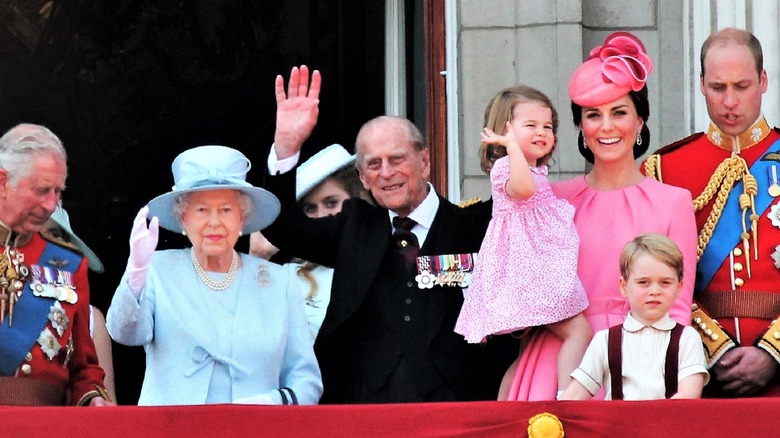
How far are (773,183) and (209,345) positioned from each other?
67.9 inches

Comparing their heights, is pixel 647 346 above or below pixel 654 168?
below

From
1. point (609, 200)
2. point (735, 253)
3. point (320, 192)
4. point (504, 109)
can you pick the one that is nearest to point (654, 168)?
point (609, 200)

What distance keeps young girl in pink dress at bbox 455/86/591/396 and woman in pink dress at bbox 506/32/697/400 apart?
0.27 ft

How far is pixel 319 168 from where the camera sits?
6.78 m

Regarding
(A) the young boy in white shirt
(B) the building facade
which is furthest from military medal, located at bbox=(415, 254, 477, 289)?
(B) the building facade

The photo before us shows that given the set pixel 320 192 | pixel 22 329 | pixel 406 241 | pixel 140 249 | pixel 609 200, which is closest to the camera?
pixel 140 249

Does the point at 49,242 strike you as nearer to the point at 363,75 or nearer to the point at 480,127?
the point at 480,127

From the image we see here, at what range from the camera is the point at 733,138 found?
5777 mm

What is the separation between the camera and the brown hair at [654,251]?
17.1 feet

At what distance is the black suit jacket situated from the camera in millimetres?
5570

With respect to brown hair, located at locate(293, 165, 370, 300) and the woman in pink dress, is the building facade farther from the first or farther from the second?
the woman in pink dress

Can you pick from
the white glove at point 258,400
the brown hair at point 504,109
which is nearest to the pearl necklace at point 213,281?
the white glove at point 258,400

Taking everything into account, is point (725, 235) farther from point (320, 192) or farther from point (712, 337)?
point (320, 192)

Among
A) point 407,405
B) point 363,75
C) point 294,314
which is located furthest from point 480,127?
point 407,405
